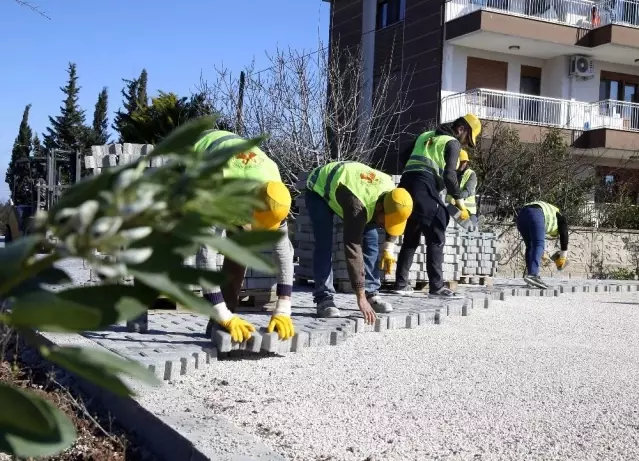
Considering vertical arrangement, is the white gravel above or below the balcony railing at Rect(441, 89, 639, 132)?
below

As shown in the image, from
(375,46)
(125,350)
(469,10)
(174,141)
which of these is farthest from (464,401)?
(375,46)

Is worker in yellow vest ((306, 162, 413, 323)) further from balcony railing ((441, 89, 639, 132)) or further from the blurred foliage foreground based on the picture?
balcony railing ((441, 89, 639, 132))

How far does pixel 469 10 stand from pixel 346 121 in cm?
702

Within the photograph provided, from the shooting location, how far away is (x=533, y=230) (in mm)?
10016

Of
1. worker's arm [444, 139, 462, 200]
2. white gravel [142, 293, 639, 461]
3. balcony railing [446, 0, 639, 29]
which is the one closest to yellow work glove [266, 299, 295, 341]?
white gravel [142, 293, 639, 461]

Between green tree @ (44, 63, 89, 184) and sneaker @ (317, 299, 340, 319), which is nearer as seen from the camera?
sneaker @ (317, 299, 340, 319)

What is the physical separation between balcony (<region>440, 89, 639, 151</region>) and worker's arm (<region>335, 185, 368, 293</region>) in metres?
15.7

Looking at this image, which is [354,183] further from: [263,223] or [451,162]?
[451,162]

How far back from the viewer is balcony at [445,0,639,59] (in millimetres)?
21750

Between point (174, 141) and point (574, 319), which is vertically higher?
point (174, 141)

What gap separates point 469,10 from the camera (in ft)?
74.6

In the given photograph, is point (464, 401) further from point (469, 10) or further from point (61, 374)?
point (469, 10)

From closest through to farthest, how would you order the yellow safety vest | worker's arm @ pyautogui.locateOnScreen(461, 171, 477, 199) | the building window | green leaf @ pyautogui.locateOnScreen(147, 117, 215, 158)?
1. green leaf @ pyautogui.locateOnScreen(147, 117, 215, 158)
2. the yellow safety vest
3. worker's arm @ pyautogui.locateOnScreen(461, 171, 477, 199)
4. the building window

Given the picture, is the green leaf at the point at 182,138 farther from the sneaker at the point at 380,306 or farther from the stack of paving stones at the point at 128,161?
the sneaker at the point at 380,306
